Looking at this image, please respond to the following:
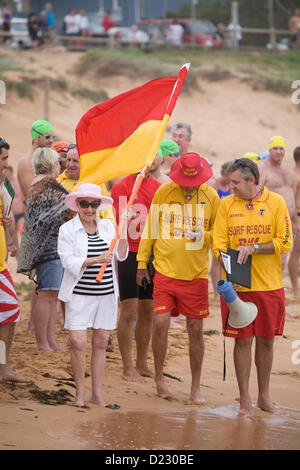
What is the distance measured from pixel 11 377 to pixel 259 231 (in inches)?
89.0

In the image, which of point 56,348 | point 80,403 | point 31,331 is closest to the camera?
point 80,403

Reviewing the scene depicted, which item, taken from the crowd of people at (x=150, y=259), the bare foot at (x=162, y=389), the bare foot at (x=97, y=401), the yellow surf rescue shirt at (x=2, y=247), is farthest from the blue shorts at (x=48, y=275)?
the bare foot at (x=97, y=401)

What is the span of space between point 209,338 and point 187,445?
12.1 ft

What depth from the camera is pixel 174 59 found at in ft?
92.9

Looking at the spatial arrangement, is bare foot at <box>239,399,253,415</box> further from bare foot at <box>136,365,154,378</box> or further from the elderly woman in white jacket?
bare foot at <box>136,365,154,378</box>

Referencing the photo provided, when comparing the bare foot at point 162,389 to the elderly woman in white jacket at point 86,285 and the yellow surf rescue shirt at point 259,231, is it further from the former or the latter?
the yellow surf rescue shirt at point 259,231

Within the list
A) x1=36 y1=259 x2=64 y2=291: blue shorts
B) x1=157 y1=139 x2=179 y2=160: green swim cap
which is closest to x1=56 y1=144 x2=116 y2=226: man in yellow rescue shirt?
x1=36 y1=259 x2=64 y2=291: blue shorts

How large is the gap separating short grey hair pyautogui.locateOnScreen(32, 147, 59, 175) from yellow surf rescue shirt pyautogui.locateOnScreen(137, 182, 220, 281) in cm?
111

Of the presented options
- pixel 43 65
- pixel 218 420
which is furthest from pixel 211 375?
pixel 43 65

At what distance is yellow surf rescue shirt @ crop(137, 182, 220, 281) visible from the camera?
6438 millimetres

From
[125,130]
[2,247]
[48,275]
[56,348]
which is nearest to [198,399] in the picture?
[56,348]

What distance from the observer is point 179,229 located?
21.2ft

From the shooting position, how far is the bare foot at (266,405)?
6.28 metres

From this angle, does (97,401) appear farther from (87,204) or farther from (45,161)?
(45,161)
